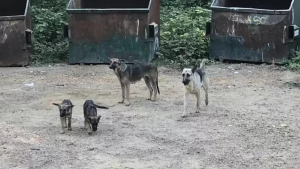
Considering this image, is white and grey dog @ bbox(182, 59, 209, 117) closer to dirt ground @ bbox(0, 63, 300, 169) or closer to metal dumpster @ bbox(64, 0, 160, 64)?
dirt ground @ bbox(0, 63, 300, 169)

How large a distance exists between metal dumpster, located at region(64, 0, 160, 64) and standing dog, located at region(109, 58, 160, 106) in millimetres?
2815

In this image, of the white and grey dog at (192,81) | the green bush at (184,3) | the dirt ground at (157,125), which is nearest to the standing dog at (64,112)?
the dirt ground at (157,125)

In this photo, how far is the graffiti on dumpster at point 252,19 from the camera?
12.6 metres

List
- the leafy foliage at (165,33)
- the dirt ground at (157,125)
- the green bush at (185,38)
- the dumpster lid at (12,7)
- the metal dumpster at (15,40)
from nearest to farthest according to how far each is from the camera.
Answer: the dirt ground at (157,125) → the metal dumpster at (15,40) → the green bush at (185,38) → the leafy foliage at (165,33) → the dumpster lid at (12,7)

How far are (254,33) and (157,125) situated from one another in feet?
17.4

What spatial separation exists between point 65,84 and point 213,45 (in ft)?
12.4

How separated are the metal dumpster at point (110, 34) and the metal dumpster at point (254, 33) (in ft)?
4.70

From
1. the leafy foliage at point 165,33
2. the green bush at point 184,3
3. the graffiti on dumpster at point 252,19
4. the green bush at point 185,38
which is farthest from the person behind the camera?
the green bush at point 184,3

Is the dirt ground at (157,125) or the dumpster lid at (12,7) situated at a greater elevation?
the dumpster lid at (12,7)

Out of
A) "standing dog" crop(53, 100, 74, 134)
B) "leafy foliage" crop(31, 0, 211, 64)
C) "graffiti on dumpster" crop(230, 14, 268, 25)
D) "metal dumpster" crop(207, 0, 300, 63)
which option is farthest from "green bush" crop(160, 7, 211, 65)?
"standing dog" crop(53, 100, 74, 134)

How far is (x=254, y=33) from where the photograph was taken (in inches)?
504

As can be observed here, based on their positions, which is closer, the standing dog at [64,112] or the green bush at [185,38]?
the standing dog at [64,112]

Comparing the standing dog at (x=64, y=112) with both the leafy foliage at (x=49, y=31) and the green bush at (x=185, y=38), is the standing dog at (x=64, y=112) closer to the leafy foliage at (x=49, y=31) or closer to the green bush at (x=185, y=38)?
the green bush at (x=185, y=38)

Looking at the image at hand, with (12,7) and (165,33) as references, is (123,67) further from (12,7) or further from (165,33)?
(12,7)
